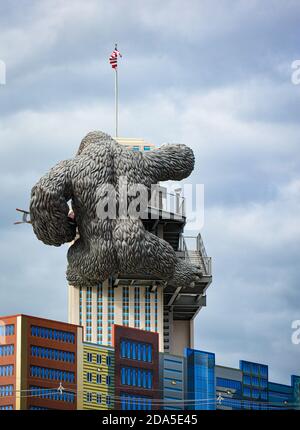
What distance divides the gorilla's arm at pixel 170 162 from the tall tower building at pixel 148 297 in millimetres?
1187

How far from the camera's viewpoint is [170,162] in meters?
45.8

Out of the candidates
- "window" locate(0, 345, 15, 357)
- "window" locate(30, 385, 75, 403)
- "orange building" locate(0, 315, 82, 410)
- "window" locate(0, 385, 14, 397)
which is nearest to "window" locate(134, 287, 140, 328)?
"orange building" locate(0, 315, 82, 410)

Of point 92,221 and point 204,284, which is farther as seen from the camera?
point 204,284

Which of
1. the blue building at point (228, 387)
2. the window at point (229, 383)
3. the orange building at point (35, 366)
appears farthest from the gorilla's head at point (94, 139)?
the window at point (229, 383)

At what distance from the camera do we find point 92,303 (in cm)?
4678

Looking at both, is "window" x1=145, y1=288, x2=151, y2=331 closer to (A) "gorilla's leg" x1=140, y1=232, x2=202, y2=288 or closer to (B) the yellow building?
(A) "gorilla's leg" x1=140, y1=232, x2=202, y2=288

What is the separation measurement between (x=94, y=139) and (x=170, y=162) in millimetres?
2104

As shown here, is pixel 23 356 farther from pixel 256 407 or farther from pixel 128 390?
pixel 256 407

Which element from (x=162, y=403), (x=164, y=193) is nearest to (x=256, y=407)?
(x=162, y=403)

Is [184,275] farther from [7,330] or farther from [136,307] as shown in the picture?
[7,330]

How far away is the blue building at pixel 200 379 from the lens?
1784 inches

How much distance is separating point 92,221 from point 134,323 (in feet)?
12.7

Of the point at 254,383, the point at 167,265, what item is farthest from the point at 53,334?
the point at 254,383
